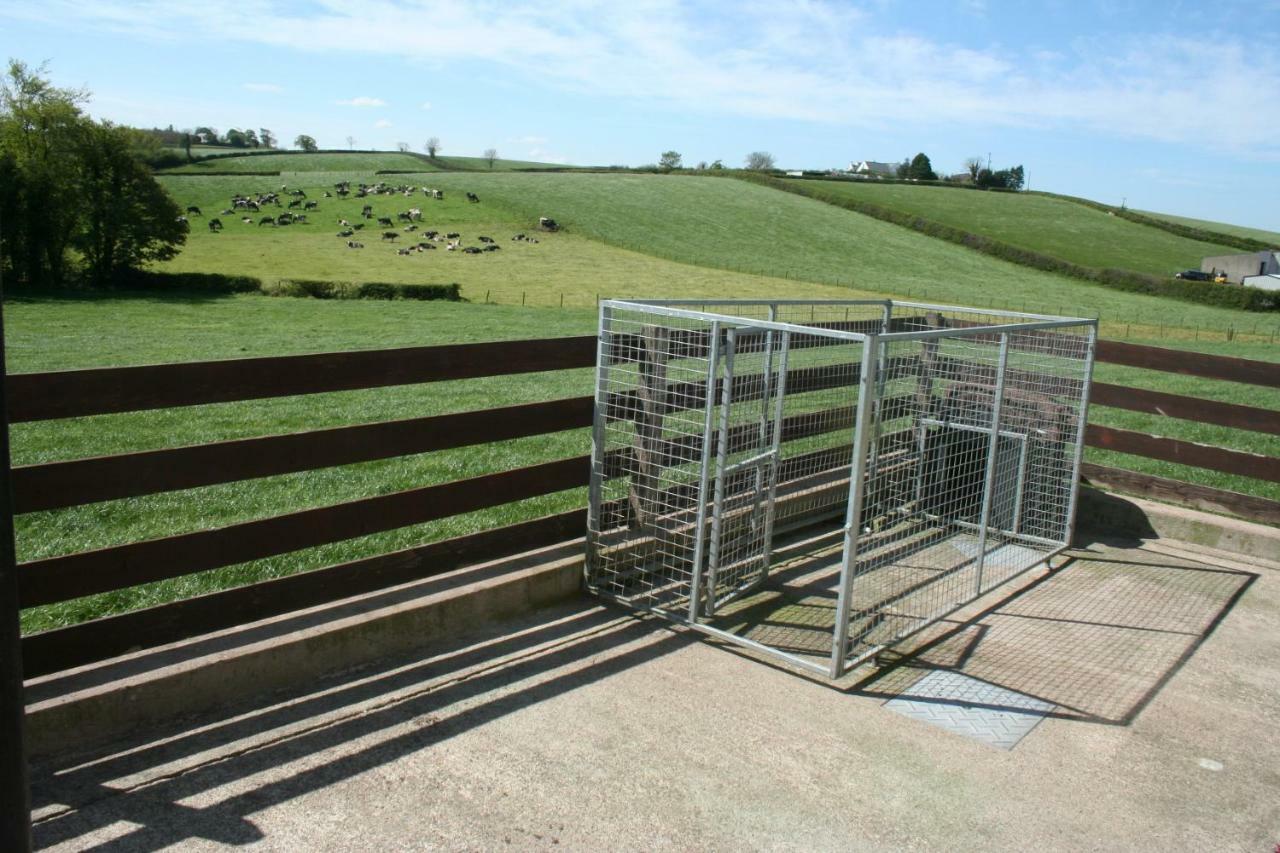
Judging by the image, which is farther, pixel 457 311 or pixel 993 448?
pixel 457 311

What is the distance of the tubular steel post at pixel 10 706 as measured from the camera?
2.01 m

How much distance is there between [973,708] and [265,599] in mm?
3420

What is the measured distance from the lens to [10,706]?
210cm

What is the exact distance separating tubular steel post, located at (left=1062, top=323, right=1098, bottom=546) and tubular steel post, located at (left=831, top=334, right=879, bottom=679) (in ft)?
10.2

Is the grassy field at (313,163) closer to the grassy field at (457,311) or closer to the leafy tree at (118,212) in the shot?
the grassy field at (457,311)

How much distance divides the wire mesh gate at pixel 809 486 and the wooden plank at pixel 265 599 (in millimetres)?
567

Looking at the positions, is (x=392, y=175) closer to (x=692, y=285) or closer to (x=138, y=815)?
(x=692, y=285)

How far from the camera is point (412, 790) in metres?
3.62

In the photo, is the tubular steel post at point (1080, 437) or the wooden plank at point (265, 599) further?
the tubular steel post at point (1080, 437)

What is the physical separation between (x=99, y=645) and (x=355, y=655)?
1.08 metres

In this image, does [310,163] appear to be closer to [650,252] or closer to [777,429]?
[650,252]

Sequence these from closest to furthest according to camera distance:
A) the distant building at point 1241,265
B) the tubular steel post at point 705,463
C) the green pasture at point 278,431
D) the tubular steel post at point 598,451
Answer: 1. the tubular steel post at point 705,463
2. the tubular steel post at point 598,451
3. the green pasture at point 278,431
4. the distant building at point 1241,265

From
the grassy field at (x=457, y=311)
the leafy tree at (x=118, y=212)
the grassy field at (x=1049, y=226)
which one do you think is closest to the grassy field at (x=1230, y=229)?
the grassy field at (x=1049, y=226)

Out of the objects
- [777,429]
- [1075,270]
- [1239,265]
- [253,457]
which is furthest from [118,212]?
[1239,265]
